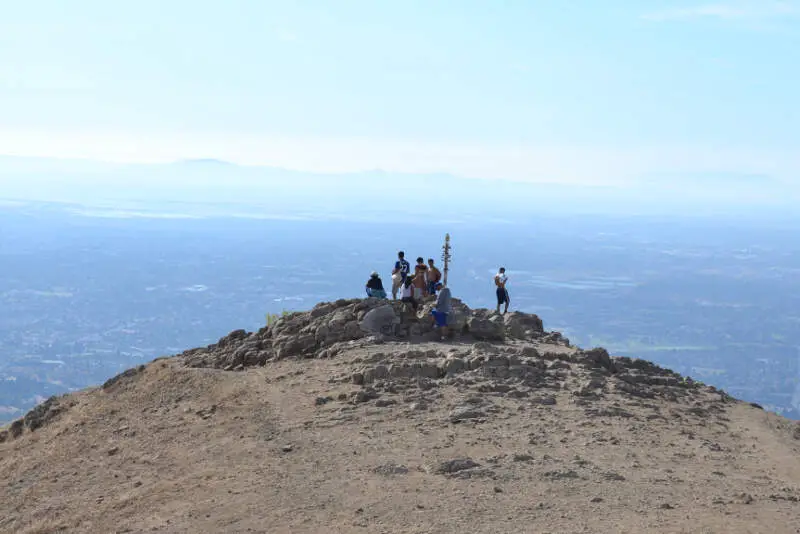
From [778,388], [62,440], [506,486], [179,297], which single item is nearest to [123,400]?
[62,440]

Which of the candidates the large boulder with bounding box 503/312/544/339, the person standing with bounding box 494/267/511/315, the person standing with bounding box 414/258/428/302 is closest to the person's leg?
the person standing with bounding box 414/258/428/302

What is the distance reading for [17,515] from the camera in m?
13.7

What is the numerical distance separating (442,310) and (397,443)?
6.43 metres

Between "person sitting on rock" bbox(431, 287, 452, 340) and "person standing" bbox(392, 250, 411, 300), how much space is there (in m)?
2.39

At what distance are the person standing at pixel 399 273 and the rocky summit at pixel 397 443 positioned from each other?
4.04ft

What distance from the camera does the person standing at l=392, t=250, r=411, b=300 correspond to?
22625 mm

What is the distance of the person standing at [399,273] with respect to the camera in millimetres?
22625

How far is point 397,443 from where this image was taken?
45.5 ft

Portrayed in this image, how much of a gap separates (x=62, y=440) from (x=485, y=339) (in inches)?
381

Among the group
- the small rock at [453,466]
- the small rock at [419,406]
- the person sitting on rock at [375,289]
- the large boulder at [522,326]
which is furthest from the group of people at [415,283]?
the small rock at [453,466]

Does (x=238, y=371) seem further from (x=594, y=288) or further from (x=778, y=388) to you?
(x=594, y=288)

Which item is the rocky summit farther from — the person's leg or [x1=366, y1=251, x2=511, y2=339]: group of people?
the person's leg

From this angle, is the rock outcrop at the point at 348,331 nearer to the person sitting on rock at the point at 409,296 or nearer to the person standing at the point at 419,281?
the person sitting on rock at the point at 409,296

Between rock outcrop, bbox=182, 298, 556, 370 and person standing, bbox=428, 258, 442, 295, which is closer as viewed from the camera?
rock outcrop, bbox=182, 298, 556, 370
